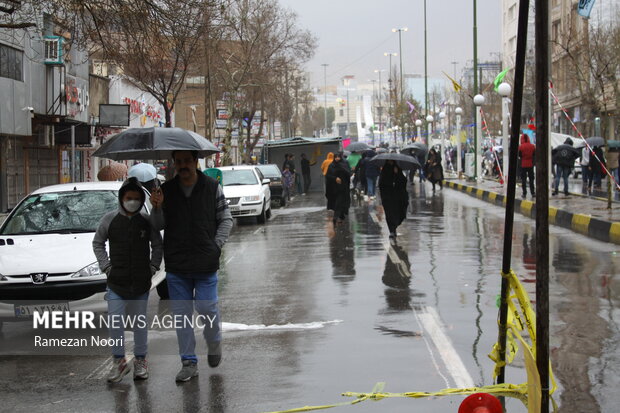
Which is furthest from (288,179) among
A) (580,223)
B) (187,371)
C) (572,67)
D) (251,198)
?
(187,371)

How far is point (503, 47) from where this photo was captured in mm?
80438

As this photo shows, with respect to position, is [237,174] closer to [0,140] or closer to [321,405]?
[0,140]

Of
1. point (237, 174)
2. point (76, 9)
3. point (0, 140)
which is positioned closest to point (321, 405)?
point (76, 9)

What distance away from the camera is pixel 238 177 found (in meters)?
25.3

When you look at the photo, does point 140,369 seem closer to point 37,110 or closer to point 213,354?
point 213,354

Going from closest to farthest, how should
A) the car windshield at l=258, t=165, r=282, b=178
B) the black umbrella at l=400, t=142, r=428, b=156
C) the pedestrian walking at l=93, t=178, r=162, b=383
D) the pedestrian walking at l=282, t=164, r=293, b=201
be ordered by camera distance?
the pedestrian walking at l=93, t=178, r=162, b=383 < the black umbrella at l=400, t=142, r=428, b=156 < the car windshield at l=258, t=165, r=282, b=178 < the pedestrian walking at l=282, t=164, r=293, b=201

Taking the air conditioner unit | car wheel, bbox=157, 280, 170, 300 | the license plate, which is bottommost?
car wheel, bbox=157, 280, 170, 300

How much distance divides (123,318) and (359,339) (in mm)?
2190

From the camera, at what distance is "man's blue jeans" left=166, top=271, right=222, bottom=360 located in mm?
6785

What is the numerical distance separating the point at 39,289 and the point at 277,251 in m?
7.86

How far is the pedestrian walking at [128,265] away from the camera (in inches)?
271

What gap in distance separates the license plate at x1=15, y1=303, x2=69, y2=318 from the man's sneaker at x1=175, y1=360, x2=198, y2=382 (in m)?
2.19

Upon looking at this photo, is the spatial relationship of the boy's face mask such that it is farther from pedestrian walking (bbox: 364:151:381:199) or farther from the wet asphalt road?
pedestrian walking (bbox: 364:151:381:199)

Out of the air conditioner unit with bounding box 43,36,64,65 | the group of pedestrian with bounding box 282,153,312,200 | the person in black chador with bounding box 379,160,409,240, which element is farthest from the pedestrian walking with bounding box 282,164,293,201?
the person in black chador with bounding box 379,160,409,240
